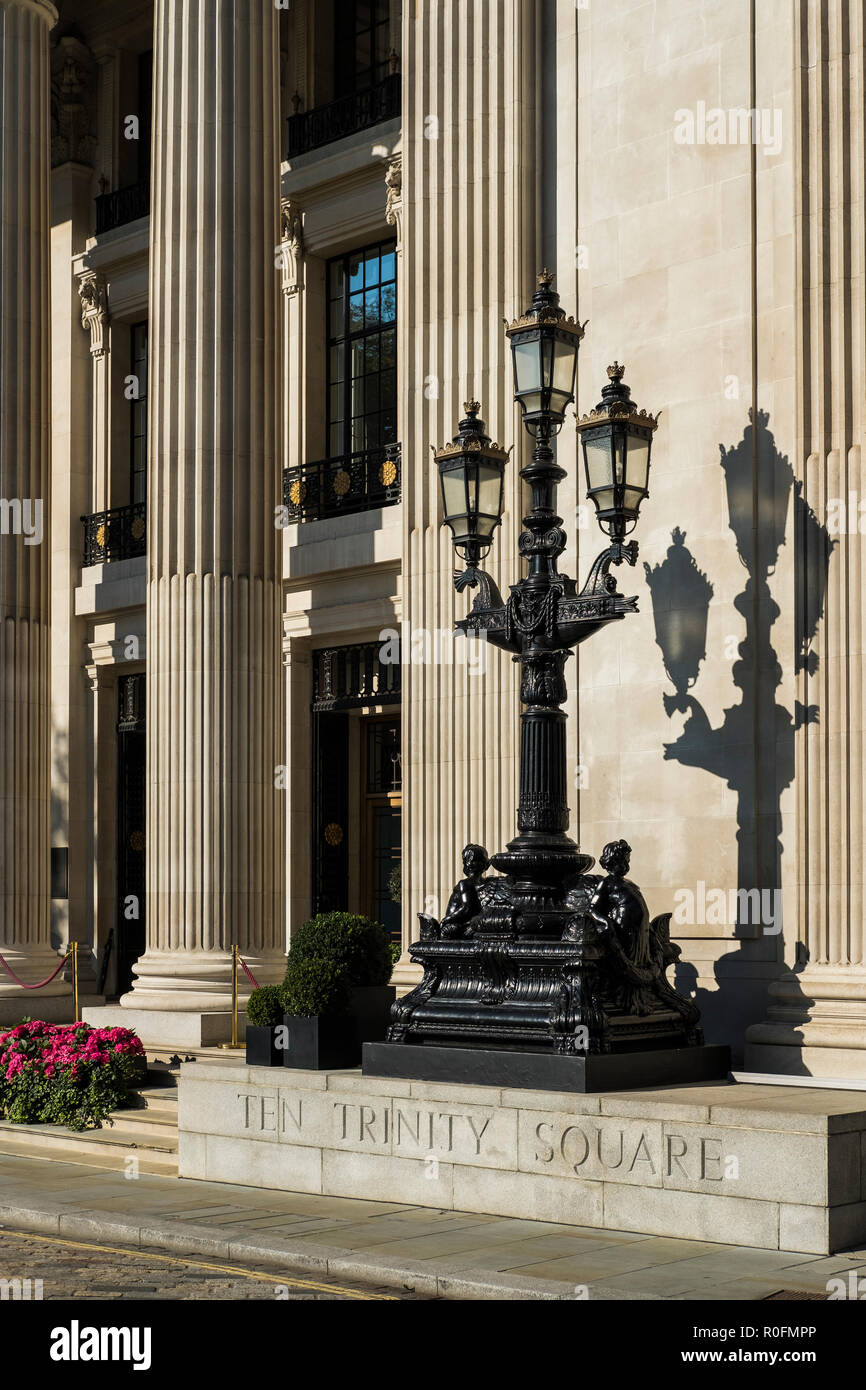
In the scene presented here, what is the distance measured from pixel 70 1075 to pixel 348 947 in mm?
4713

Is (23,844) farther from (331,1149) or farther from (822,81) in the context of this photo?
(822,81)

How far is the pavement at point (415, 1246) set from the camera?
9.36 meters

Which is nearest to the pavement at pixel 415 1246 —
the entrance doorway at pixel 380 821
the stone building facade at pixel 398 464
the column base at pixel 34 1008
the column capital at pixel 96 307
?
the stone building facade at pixel 398 464

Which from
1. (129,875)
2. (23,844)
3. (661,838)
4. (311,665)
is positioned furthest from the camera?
(129,875)

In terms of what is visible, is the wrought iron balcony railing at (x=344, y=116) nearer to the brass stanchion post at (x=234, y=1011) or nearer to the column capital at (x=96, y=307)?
the column capital at (x=96, y=307)

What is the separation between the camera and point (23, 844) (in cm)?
2452

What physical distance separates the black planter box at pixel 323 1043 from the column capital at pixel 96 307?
62.9ft

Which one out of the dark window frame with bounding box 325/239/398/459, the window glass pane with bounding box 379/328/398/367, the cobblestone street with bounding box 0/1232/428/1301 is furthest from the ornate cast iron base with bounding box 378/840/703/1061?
the window glass pane with bounding box 379/328/398/367

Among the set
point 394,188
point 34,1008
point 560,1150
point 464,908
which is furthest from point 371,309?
point 560,1150

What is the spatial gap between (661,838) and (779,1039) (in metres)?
2.21

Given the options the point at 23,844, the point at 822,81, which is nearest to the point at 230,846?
the point at 23,844

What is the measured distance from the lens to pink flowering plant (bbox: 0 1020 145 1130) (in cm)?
1772

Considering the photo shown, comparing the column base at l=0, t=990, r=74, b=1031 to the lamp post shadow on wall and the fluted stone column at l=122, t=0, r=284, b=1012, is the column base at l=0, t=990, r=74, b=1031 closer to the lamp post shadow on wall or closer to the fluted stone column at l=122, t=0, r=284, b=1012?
the fluted stone column at l=122, t=0, r=284, b=1012

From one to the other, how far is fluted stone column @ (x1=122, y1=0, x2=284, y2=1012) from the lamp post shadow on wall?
6897 mm
